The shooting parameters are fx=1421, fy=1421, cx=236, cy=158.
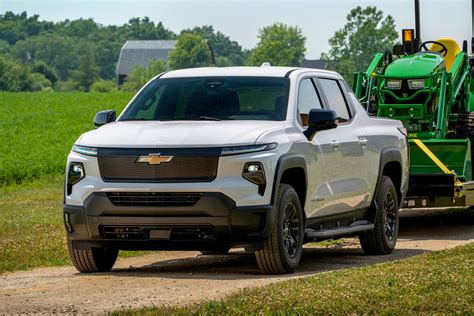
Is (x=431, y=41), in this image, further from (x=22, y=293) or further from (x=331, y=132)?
(x=22, y=293)

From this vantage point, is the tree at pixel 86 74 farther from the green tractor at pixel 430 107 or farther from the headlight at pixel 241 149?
the headlight at pixel 241 149

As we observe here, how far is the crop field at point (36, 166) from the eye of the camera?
1639cm

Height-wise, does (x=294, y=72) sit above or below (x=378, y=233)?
above

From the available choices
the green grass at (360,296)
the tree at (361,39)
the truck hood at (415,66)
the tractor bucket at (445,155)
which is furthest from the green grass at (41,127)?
the tree at (361,39)

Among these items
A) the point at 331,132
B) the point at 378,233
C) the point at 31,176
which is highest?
the point at 331,132

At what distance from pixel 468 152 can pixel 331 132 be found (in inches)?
209

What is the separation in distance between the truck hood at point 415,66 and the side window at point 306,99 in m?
5.79

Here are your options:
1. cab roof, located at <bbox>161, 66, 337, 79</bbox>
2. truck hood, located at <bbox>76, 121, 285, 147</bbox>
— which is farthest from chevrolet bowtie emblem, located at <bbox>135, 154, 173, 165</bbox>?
cab roof, located at <bbox>161, 66, 337, 79</bbox>

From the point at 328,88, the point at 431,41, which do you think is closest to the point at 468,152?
the point at 431,41

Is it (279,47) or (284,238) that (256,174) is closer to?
(284,238)

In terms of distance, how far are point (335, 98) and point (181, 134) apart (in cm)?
281

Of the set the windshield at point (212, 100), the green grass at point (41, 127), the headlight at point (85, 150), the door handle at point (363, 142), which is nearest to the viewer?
the headlight at point (85, 150)

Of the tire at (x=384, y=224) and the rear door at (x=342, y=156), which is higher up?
the rear door at (x=342, y=156)

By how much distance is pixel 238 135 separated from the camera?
41.7ft
